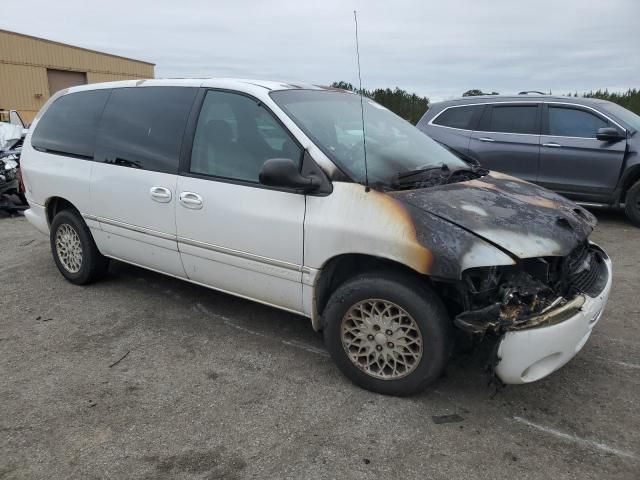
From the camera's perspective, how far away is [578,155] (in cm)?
741

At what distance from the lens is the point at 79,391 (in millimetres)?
3230

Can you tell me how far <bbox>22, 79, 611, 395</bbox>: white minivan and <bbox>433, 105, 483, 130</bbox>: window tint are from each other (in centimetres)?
431

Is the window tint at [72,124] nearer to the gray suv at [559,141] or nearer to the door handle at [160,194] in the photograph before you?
the door handle at [160,194]

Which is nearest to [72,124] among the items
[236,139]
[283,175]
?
[236,139]

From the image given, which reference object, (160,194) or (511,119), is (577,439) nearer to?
(160,194)

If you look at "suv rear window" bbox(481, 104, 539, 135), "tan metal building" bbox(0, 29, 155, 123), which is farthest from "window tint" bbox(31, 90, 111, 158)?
"tan metal building" bbox(0, 29, 155, 123)

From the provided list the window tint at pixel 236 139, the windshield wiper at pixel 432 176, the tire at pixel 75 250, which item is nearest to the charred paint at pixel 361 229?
the windshield wiper at pixel 432 176

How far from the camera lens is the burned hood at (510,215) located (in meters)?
2.82

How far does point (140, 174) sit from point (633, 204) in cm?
646

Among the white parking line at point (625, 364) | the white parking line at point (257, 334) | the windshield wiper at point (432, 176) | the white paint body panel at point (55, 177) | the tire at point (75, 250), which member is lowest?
the white parking line at point (257, 334)

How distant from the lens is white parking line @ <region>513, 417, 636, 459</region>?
2.62 meters

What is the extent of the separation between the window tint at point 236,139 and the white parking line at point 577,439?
1.99 metres

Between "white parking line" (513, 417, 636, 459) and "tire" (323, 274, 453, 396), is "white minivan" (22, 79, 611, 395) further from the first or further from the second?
"white parking line" (513, 417, 636, 459)

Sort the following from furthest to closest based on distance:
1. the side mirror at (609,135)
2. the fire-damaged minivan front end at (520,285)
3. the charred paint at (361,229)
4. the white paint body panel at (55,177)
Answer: the side mirror at (609,135)
the white paint body panel at (55,177)
the charred paint at (361,229)
the fire-damaged minivan front end at (520,285)
